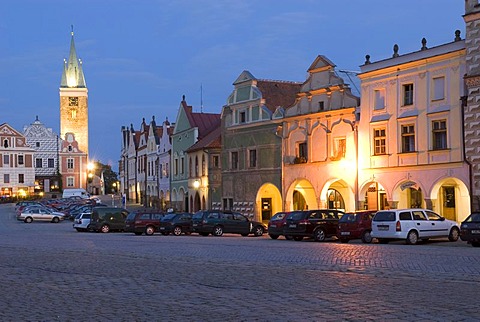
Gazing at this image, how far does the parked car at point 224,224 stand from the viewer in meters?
43.1

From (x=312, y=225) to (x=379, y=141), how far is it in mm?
9496

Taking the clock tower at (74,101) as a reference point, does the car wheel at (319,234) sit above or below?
below

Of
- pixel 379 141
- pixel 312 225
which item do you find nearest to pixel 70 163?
pixel 379 141

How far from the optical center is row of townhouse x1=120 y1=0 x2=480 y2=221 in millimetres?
Answer: 39562

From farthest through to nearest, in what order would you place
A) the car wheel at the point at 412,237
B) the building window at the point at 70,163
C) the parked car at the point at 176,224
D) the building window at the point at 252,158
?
1. the building window at the point at 70,163
2. the building window at the point at 252,158
3. the parked car at the point at 176,224
4. the car wheel at the point at 412,237

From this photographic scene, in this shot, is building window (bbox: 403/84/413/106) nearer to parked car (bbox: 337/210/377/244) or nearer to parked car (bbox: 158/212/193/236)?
parked car (bbox: 337/210/377/244)

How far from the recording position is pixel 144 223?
151ft

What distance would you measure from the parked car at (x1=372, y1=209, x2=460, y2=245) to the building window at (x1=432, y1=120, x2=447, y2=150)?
7966 mm

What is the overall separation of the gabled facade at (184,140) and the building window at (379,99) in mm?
27262

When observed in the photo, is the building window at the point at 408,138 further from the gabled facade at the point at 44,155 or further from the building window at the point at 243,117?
the gabled facade at the point at 44,155

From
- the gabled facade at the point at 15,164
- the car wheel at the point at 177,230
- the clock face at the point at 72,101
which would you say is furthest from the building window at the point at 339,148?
the clock face at the point at 72,101

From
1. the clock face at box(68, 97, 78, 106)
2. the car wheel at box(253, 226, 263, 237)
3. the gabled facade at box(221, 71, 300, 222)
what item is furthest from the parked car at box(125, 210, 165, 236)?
the clock face at box(68, 97, 78, 106)

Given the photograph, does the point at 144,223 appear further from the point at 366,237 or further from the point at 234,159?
the point at 366,237

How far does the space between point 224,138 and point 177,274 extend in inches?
1658
